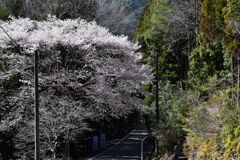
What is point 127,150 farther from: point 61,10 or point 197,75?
point 61,10

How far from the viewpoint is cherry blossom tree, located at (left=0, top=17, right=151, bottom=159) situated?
25781 mm

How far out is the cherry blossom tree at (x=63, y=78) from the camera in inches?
1015

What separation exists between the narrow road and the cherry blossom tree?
371 centimetres

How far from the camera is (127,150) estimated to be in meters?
34.7

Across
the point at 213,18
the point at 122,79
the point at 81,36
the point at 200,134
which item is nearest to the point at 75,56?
the point at 81,36

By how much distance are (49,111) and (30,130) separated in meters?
1.37

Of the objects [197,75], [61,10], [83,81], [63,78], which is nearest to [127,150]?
[197,75]

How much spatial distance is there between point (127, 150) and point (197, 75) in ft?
24.5

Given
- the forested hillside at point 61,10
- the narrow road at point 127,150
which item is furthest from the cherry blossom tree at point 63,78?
the forested hillside at point 61,10

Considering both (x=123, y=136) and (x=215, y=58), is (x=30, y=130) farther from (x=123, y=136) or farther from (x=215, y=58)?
(x=123, y=136)

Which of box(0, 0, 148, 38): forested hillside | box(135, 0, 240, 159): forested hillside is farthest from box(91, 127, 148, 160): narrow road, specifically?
box(0, 0, 148, 38): forested hillside

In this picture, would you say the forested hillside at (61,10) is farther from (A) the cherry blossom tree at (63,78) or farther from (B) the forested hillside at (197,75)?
(A) the cherry blossom tree at (63,78)

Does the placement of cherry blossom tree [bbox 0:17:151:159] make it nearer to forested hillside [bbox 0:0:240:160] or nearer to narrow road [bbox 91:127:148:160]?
forested hillside [bbox 0:0:240:160]

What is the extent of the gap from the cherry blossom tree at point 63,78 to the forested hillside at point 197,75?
147 inches
